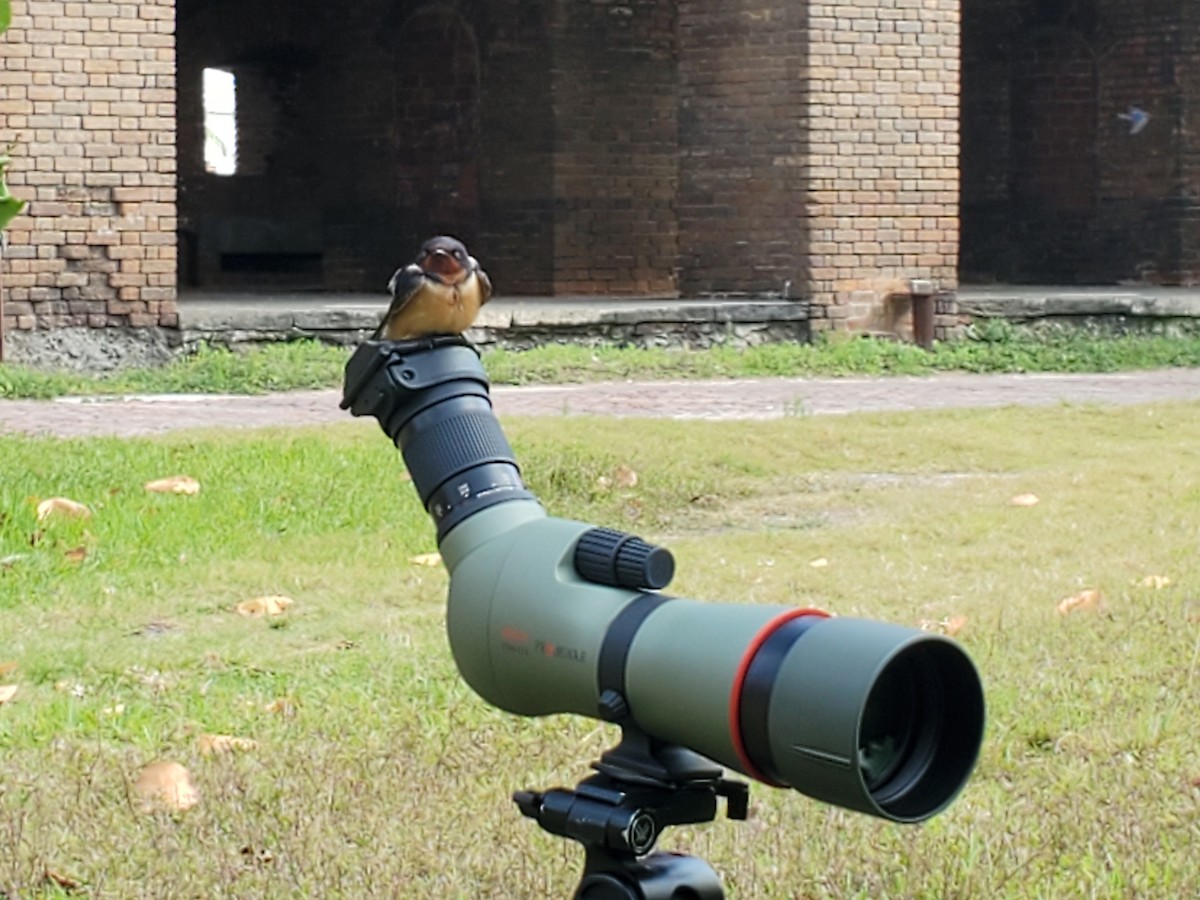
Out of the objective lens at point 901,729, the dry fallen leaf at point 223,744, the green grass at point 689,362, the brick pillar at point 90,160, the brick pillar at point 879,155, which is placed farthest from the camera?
the brick pillar at point 879,155

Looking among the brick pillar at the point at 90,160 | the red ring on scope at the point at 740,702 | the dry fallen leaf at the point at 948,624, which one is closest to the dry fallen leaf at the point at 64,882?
the red ring on scope at the point at 740,702

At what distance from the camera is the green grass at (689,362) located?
9836mm

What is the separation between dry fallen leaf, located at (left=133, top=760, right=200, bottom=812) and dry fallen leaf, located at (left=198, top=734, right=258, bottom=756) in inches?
6.3

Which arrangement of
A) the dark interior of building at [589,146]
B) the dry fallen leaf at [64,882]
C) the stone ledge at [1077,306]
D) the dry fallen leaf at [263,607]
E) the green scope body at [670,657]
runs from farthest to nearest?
1. the dark interior of building at [589,146]
2. the stone ledge at [1077,306]
3. the dry fallen leaf at [263,607]
4. the dry fallen leaf at [64,882]
5. the green scope body at [670,657]

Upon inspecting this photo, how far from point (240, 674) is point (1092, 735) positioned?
1.72m

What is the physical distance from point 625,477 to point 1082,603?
2390mm

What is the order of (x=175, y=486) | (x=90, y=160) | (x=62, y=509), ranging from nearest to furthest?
1. (x=62, y=509)
2. (x=175, y=486)
3. (x=90, y=160)

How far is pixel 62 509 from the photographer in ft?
19.1

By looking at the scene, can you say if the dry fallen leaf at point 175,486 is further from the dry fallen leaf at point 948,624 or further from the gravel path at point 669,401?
the dry fallen leaf at point 948,624

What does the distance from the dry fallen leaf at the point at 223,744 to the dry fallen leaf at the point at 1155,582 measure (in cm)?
242

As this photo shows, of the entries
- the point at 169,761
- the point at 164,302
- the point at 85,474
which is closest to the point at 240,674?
the point at 169,761

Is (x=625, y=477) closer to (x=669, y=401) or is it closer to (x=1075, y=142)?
(x=669, y=401)

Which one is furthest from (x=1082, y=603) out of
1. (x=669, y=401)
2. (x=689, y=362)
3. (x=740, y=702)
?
(x=689, y=362)

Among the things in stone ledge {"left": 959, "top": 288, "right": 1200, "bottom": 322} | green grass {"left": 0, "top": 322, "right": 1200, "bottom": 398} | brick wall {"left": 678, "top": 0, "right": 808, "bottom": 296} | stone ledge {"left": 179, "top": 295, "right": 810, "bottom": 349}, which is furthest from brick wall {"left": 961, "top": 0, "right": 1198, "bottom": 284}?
stone ledge {"left": 179, "top": 295, "right": 810, "bottom": 349}
